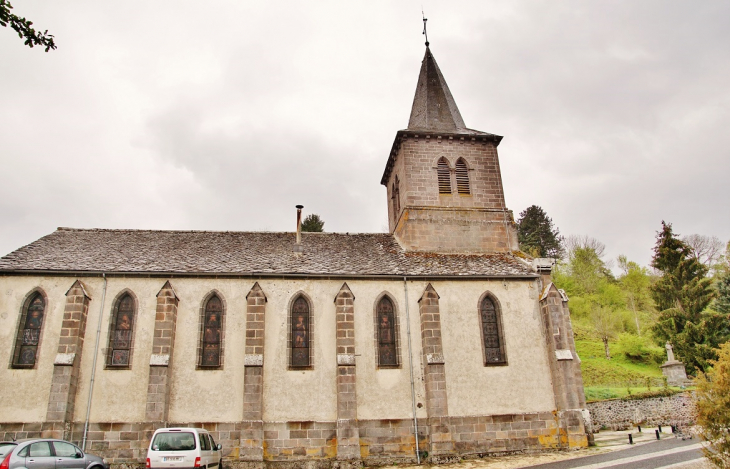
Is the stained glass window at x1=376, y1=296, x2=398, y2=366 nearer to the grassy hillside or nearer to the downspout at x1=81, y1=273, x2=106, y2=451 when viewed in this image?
the downspout at x1=81, y1=273, x2=106, y2=451

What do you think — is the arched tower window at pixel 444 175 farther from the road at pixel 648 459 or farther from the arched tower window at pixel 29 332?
the arched tower window at pixel 29 332

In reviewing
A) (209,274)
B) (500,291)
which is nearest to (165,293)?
(209,274)

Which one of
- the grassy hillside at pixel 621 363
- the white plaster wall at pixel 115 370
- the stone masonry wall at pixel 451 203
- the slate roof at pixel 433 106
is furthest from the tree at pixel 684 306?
the white plaster wall at pixel 115 370

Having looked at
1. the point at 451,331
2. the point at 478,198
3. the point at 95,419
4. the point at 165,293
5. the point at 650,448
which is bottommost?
the point at 650,448

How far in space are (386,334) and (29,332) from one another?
13280 millimetres

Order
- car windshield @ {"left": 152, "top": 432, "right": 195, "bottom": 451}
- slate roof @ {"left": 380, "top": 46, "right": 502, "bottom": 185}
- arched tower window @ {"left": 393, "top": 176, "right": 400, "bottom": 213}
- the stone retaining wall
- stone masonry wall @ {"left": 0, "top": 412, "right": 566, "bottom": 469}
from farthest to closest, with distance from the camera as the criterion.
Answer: arched tower window @ {"left": 393, "top": 176, "right": 400, "bottom": 213}
the stone retaining wall
slate roof @ {"left": 380, "top": 46, "right": 502, "bottom": 185}
stone masonry wall @ {"left": 0, "top": 412, "right": 566, "bottom": 469}
car windshield @ {"left": 152, "top": 432, "right": 195, "bottom": 451}

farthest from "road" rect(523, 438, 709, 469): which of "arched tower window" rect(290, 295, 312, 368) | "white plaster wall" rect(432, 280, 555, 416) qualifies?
"arched tower window" rect(290, 295, 312, 368)

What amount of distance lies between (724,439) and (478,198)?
1521 cm

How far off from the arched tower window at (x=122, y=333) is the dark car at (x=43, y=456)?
4.71 meters

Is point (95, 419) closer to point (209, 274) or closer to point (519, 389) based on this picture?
point (209, 274)

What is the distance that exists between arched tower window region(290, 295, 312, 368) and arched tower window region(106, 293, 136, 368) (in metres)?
5.98

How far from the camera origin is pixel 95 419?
55.7 feet

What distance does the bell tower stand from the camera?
23375 mm

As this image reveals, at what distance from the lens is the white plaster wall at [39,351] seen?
16797mm
